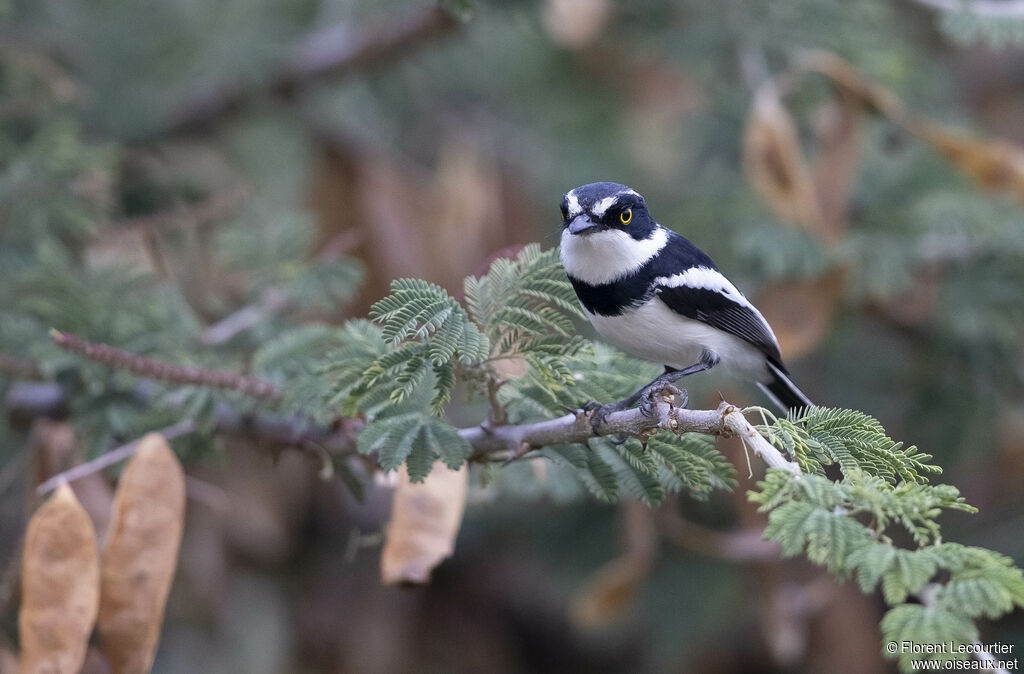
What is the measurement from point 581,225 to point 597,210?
0.27 ft

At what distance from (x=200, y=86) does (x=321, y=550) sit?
2.70 meters

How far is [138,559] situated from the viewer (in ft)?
8.20

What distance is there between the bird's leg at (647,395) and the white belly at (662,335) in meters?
0.03

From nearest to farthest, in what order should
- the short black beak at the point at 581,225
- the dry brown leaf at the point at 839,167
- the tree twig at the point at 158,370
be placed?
the tree twig at the point at 158,370 < the short black beak at the point at 581,225 < the dry brown leaf at the point at 839,167

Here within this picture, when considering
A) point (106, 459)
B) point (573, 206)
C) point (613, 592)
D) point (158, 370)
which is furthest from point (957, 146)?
point (106, 459)

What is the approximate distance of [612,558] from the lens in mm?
4832

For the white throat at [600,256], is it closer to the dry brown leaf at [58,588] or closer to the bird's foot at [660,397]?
the bird's foot at [660,397]

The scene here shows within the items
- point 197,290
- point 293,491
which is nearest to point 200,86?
point 197,290

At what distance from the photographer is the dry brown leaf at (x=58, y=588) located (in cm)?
242

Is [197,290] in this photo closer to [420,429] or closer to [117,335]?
[117,335]

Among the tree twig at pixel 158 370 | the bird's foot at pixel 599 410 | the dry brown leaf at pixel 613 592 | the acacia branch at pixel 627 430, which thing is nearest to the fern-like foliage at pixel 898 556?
the acacia branch at pixel 627 430

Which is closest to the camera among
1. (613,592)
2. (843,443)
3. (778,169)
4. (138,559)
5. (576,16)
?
(843,443)

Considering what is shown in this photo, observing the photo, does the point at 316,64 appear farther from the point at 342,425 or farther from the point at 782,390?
the point at 782,390

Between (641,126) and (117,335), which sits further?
(641,126)
